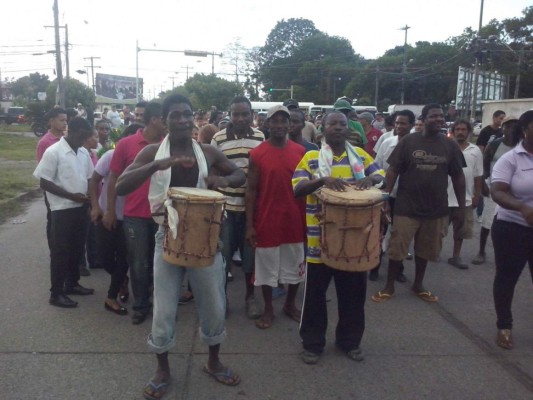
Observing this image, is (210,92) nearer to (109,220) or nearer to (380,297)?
(380,297)

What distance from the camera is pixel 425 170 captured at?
5.22 m

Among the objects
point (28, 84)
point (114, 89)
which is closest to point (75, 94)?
point (114, 89)

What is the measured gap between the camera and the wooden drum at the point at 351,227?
140 inches

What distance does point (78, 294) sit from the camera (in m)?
5.58

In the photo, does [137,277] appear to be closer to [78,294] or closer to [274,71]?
[78,294]

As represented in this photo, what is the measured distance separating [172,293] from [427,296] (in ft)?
10.1

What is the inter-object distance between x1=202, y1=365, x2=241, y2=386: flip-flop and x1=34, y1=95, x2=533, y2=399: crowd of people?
0.05 feet

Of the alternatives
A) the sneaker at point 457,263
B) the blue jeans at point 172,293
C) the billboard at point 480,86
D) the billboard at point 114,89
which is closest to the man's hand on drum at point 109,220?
the blue jeans at point 172,293

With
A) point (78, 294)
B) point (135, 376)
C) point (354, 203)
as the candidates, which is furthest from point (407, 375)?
point (78, 294)

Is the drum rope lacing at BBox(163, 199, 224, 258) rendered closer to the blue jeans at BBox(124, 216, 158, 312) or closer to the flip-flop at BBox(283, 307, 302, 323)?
the blue jeans at BBox(124, 216, 158, 312)

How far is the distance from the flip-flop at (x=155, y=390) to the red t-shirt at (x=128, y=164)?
148 cm

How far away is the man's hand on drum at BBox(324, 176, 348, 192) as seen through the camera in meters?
3.67

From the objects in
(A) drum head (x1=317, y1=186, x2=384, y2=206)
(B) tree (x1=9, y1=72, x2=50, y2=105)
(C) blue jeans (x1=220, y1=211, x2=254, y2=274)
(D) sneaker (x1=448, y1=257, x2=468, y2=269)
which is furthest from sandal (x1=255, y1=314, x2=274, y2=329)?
(B) tree (x1=9, y1=72, x2=50, y2=105)

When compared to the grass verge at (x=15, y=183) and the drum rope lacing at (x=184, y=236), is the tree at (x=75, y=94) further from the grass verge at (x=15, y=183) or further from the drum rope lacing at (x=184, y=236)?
the drum rope lacing at (x=184, y=236)
